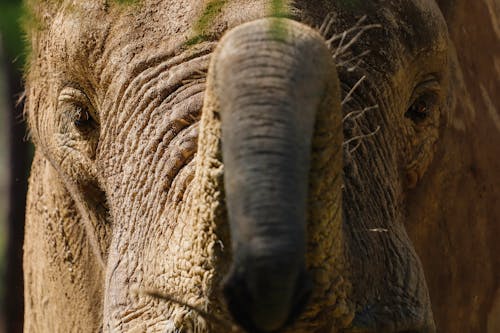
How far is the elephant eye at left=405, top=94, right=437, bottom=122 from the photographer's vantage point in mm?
2915

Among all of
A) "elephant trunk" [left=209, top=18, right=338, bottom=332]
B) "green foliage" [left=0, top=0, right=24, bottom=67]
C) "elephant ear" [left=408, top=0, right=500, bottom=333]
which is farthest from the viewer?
"elephant ear" [left=408, top=0, right=500, bottom=333]

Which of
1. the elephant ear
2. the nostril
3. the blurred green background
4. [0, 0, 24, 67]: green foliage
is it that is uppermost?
the blurred green background

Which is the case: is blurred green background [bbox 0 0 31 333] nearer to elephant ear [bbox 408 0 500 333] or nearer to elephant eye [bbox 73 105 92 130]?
elephant eye [bbox 73 105 92 130]

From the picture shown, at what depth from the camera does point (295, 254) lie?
1742 millimetres

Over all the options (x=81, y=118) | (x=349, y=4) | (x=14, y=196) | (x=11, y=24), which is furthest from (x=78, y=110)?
(x=14, y=196)

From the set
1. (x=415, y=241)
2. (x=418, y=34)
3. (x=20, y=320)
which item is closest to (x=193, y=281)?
(x=418, y=34)

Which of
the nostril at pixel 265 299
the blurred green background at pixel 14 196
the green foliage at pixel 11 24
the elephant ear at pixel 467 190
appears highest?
the blurred green background at pixel 14 196

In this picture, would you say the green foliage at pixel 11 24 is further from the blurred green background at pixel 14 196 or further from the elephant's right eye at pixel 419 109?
the elephant's right eye at pixel 419 109

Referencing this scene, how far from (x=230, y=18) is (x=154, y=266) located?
1.72 feet

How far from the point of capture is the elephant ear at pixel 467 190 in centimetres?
322

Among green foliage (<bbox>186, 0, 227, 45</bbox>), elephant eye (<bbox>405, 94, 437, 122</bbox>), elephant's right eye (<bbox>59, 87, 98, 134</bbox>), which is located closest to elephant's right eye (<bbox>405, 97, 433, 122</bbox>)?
elephant eye (<bbox>405, 94, 437, 122</bbox>)

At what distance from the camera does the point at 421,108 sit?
2932 mm

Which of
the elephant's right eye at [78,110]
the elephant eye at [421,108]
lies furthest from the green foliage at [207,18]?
the elephant eye at [421,108]

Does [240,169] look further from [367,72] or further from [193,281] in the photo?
[367,72]
